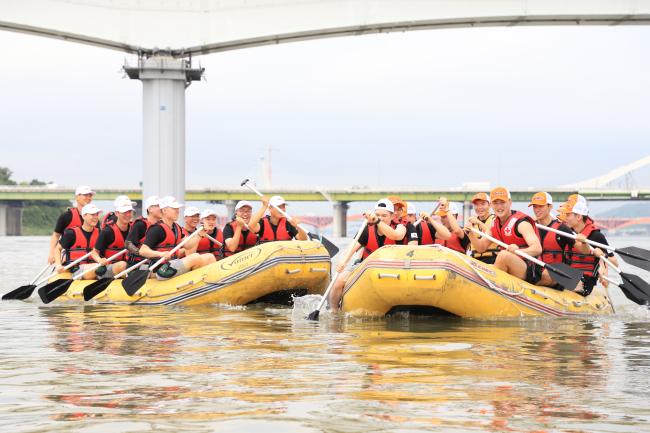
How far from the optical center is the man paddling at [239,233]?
1409 cm

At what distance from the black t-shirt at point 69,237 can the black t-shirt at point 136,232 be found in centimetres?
138

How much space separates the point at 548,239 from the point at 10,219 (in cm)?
9367

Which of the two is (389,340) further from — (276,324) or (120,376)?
(120,376)

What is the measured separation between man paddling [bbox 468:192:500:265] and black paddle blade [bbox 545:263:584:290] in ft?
3.88

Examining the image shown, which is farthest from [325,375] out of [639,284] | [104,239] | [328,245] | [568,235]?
[328,245]

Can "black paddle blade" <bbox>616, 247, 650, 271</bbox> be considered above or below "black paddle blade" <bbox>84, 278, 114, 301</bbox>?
above

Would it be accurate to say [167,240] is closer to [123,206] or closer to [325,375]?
[123,206]

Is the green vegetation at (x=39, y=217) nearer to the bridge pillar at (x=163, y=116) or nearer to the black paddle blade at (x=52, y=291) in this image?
the bridge pillar at (x=163, y=116)

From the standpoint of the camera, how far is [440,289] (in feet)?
34.3

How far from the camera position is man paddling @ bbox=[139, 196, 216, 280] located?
1364 centimetres

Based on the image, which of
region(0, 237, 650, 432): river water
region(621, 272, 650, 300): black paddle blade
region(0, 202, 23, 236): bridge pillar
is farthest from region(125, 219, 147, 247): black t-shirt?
region(0, 202, 23, 236): bridge pillar

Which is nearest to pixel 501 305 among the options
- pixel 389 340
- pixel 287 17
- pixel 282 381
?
pixel 389 340

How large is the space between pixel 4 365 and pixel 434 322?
5469mm

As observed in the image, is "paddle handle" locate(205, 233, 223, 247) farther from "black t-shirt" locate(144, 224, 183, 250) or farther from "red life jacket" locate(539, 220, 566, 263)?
"red life jacket" locate(539, 220, 566, 263)
